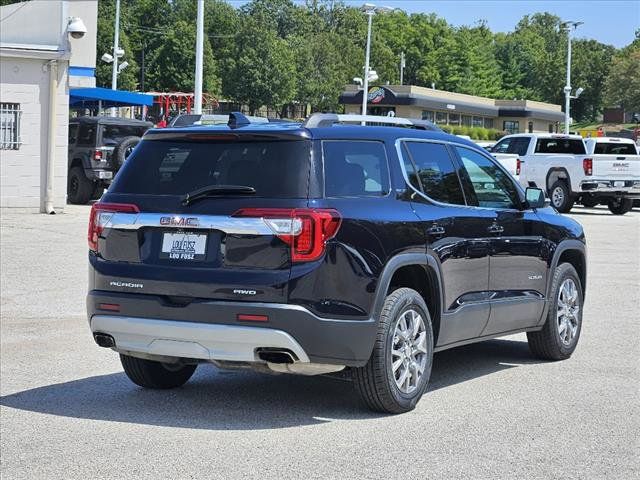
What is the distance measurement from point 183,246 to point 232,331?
67cm

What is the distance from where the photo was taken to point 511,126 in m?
113

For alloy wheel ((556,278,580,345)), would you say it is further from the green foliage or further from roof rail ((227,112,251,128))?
the green foliage

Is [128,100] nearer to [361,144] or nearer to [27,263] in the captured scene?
[27,263]

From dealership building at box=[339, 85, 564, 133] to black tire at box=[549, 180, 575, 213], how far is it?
184 ft

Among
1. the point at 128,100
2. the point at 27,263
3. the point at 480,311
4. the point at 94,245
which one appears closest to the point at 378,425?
the point at 480,311

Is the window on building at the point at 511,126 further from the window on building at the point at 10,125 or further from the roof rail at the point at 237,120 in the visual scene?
the roof rail at the point at 237,120

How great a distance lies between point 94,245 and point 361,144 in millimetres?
1848

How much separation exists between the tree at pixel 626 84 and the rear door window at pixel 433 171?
385 ft

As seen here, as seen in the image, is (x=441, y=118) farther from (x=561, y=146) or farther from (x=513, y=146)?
(x=561, y=146)

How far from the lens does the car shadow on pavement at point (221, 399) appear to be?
7297 millimetres

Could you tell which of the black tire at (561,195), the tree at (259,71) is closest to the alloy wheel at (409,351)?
the black tire at (561,195)

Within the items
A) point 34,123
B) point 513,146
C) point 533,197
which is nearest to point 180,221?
point 533,197

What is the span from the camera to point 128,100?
1351 inches

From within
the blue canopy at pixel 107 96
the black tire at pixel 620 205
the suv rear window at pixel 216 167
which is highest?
the blue canopy at pixel 107 96
